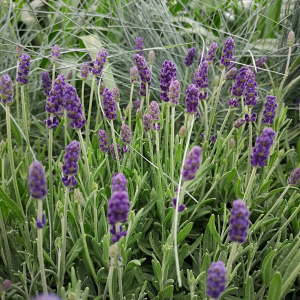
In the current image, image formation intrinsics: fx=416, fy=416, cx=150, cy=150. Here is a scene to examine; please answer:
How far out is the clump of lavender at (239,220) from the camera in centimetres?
96

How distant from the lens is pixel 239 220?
3.20 feet

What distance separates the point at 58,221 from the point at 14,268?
0.80 feet

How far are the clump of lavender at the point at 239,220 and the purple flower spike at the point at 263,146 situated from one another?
0.23 m

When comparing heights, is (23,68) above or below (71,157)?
above

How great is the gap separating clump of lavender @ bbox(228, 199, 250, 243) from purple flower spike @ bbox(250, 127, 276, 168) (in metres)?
0.23

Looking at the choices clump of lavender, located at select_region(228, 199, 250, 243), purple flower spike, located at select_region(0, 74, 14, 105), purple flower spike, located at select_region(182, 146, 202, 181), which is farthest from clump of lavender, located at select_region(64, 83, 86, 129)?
clump of lavender, located at select_region(228, 199, 250, 243)

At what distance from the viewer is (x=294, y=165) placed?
7.04 ft

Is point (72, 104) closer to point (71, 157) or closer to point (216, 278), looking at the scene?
point (71, 157)

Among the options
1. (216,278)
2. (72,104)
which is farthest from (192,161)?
(72,104)

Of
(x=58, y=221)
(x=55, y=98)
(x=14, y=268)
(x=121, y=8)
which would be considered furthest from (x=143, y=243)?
(x=121, y=8)

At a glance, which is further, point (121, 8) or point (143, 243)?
point (121, 8)

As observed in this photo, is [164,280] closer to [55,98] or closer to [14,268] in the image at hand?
[14,268]

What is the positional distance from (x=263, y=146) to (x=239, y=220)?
28 centimetres

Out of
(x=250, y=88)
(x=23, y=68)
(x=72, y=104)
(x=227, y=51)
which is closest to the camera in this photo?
(x=72, y=104)
